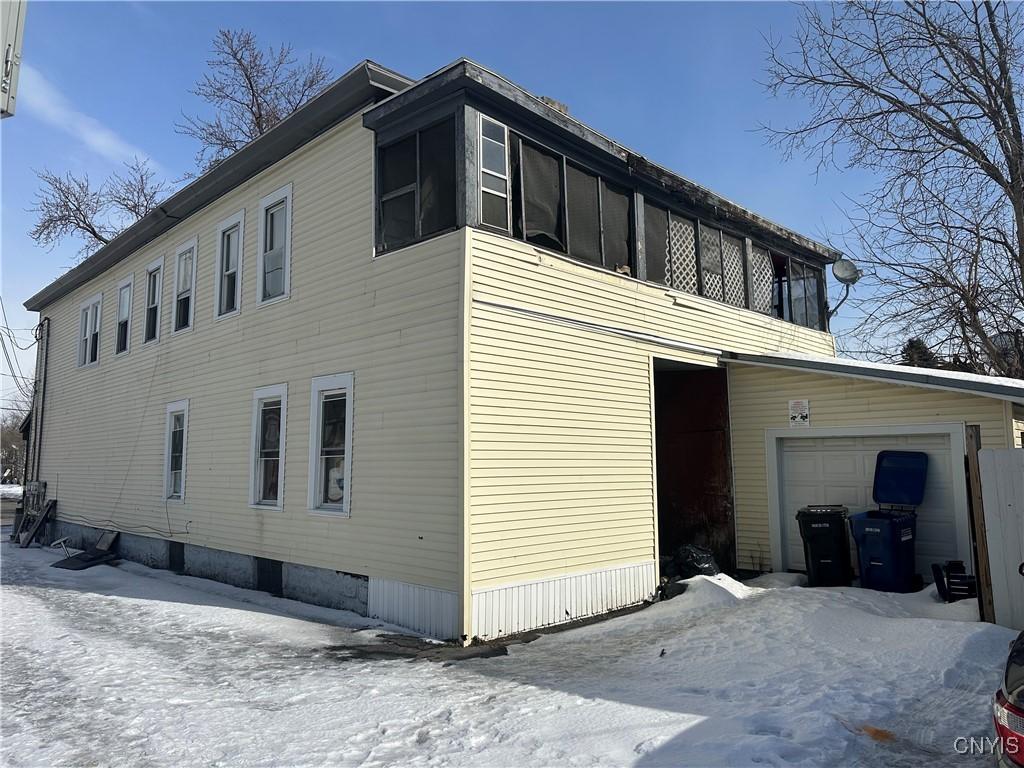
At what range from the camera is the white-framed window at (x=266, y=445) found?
34.8ft

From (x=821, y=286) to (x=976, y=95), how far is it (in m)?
5.03

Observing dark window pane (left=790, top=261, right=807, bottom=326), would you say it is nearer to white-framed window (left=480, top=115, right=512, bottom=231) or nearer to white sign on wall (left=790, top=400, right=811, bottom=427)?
white sign on wall (left=790, top=400, right=811, bottom=427)

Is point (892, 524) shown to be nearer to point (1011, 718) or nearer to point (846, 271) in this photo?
point (1011, 718)

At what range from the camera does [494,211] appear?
8.32 m

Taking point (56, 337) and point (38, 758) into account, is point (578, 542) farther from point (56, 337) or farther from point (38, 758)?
point (56, 337)

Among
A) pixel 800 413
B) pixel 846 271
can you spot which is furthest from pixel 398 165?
pixel 846 271

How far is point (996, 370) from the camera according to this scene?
16.3 meters

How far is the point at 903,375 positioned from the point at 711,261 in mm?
3837

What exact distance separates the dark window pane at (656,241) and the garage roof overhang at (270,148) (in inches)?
163

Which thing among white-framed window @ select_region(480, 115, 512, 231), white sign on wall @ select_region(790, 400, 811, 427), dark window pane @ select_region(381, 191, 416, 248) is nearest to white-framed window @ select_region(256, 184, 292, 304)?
dark window pane @ select_region(381, 191, 416, 248)

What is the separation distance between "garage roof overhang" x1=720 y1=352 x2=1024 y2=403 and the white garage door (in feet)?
3.12

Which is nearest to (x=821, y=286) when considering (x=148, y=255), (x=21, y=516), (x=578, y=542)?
(x=578, y=542)

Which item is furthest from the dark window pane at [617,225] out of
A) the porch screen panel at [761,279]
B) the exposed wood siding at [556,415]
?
the porch screen panel at [761,279]

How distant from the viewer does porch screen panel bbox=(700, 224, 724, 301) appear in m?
11.9
